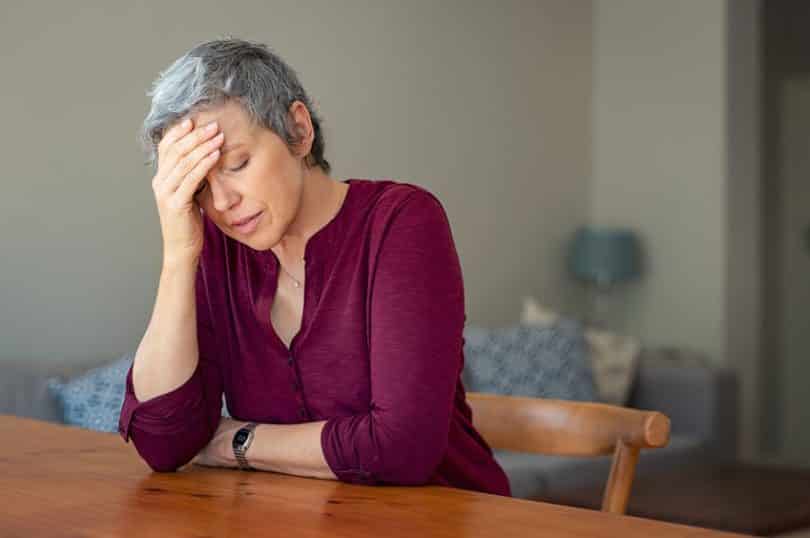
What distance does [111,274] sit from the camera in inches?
157

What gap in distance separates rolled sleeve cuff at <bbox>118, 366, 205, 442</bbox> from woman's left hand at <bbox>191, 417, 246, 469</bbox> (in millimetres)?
35

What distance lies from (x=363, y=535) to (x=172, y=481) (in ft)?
1.44

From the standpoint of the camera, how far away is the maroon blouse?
1497 mm

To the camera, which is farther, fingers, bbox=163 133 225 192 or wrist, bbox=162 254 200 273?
wrist, bbox=162 254 200 273

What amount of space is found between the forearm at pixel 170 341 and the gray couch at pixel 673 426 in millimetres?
2117

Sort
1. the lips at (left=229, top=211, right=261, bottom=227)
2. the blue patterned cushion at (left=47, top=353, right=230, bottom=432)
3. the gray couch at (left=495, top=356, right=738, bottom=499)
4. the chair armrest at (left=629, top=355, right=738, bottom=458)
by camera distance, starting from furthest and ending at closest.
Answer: the chair armrest at (left=629, top=355, right=738, bottom=458), the gray couch at (left=495, top=356, right=738, bottom=499), the blue patterned cushion at (left=47, top=353, right=230, bottom=432), the lips at (left=229, top=211, right=261, bottom=227)

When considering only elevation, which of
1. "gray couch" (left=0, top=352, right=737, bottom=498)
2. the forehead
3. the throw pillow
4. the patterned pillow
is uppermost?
the forehead

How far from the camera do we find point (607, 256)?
5664 millimetres

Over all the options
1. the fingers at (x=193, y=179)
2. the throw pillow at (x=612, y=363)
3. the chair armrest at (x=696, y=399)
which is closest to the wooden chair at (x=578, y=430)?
the fingers at (x=193, y=179)

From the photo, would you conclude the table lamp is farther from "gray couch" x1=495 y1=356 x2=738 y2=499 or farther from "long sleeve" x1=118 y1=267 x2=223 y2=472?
"long sleeve" x1=118 y1=267 x2=223 y2=472

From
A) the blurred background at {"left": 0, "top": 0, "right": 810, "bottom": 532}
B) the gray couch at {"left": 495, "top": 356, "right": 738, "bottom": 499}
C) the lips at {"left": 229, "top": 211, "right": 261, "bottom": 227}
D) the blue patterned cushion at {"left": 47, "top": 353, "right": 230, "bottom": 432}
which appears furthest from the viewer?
the gray couch at {"left": 495, "top": 356, "right": 738, "bottom": 499}

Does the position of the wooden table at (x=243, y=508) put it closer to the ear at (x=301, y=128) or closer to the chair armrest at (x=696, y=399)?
the ear at (x=301, y=128)

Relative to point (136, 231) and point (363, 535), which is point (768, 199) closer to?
point (136, 231)

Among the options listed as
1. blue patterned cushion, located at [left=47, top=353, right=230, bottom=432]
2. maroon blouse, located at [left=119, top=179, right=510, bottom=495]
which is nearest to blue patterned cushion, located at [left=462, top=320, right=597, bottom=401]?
blue patterned cushion, located at [left=47, top=353, right=230, bottom=432]
